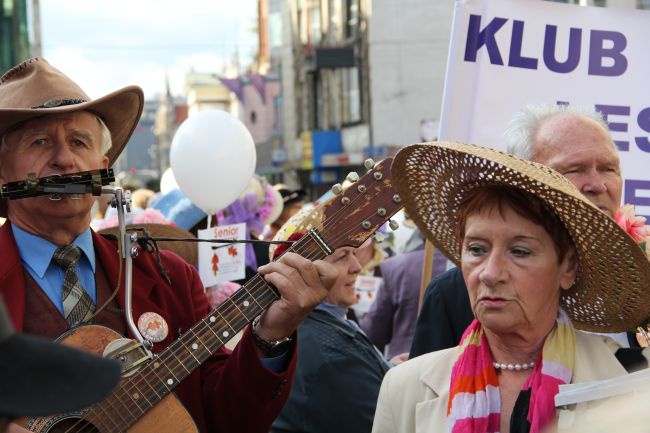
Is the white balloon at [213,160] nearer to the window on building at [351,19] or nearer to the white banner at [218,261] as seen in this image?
the white banner at [218,261]

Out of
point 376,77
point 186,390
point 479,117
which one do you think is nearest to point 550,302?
point 186,390

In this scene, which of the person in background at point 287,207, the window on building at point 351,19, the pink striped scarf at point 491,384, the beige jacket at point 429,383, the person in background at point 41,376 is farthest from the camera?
the window on building at point 351,19

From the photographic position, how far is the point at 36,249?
3.01 metres

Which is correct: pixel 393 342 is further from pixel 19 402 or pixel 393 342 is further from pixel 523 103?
pixel 19 402

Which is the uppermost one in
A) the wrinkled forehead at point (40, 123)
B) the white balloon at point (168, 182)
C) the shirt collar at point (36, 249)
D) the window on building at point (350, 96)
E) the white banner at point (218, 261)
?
the wrinkled forehead at point (40, 123)

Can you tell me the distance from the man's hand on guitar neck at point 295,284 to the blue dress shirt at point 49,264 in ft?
1.86

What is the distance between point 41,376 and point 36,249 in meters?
1.87

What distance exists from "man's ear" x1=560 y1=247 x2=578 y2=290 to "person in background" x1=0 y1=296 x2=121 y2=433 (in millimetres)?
1735

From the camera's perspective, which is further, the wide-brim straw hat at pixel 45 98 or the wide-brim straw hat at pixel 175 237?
the wide-brim straw hat at pixel 175 237

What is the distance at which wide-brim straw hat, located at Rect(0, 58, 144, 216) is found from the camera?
304 centimetres

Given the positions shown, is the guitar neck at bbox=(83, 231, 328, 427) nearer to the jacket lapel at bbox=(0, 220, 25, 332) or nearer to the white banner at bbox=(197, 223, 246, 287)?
the jacket lapel at bbox=(0, 220, 25, 332)

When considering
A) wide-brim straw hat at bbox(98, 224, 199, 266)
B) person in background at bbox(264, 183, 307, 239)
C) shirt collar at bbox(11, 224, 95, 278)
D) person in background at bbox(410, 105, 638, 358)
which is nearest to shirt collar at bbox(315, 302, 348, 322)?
person in background at bbox(410, 105, 638, 358)

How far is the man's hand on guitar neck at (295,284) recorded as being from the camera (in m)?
2.79

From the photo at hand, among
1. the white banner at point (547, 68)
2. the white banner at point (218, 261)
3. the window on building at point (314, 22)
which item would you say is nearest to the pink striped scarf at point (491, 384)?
the white banner at point (547, 68)
